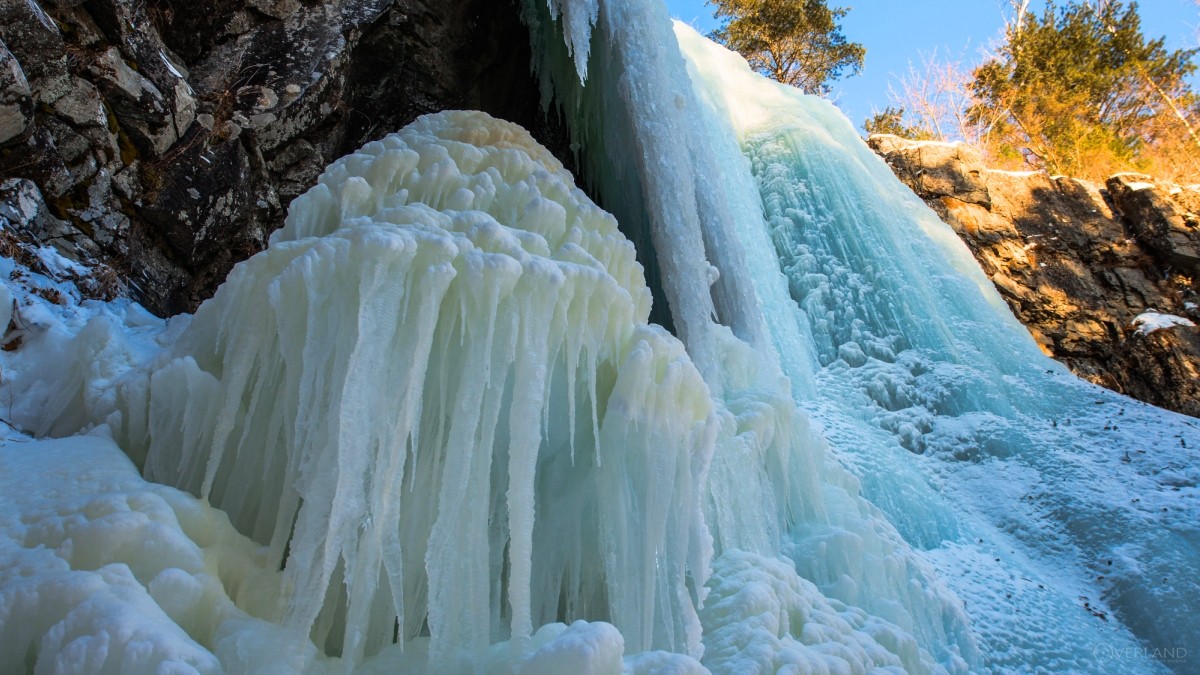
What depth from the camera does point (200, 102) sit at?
14.9 ft

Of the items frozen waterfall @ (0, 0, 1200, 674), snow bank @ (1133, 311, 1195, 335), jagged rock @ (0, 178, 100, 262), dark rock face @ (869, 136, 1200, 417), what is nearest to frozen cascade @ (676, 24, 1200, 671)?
frozen waterfall @ (0, 0, 1200, 674)

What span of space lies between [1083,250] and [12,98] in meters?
12.5

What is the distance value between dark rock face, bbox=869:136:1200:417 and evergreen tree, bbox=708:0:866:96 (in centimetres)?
435

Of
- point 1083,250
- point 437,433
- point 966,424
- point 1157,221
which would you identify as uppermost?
point 1157,221

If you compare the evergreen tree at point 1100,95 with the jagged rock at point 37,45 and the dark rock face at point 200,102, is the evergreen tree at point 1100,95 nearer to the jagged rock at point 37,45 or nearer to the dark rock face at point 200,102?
the dark rock face at point 200,102

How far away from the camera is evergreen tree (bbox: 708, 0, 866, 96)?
14766mm

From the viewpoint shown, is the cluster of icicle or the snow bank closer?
the cluster of icicle

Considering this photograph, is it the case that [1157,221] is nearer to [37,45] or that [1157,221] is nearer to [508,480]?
[508,480]

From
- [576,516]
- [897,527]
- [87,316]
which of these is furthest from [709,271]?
[87,316]

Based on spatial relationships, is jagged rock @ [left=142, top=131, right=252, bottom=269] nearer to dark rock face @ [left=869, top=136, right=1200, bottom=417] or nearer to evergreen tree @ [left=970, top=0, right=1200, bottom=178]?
dark rock face @ [left=869, top=136, right=1200, bottom=417]

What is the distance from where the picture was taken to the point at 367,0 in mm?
5344

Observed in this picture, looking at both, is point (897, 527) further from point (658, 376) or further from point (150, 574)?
point (150, 574)

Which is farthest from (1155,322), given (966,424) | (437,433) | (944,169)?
(437,433)

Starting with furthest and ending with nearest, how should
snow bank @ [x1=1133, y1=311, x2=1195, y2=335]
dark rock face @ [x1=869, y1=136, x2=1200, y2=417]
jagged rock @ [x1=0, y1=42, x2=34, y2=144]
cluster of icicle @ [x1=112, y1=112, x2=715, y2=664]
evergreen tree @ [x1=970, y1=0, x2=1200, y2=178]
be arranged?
evergreen tree @ [x1=970, y1=0, x2=1200, y2=178] < dark rock face @ [x1=869, y1=136, x2=1200, y2=417] < snow bank @ [x1=1133, y1=311, x2=1195, y2=335] < jagged rock @ [x1=0, y1=42, x2=34, y2=144] < cluster of icicle @ [x1=112, y1=112, x2=715, y2=664]
